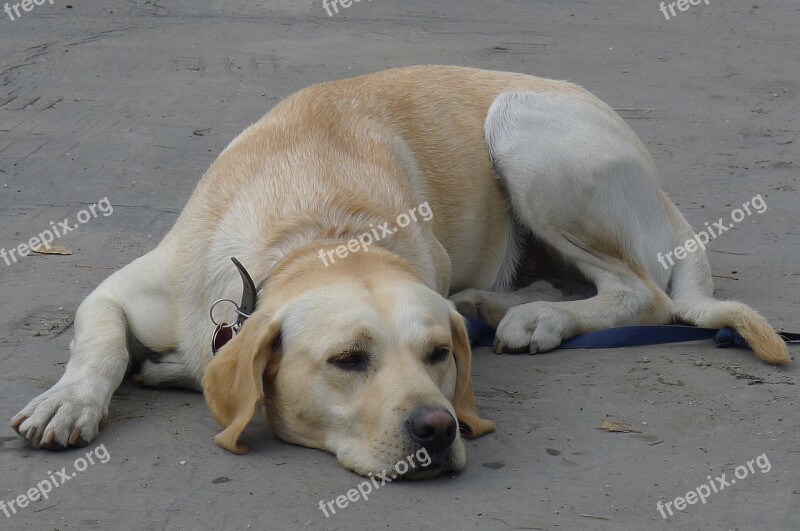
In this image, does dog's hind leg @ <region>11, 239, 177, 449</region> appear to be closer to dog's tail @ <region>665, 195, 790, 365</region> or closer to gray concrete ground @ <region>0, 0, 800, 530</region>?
gray concrete ground @ <region>0, 0, 800, 530</region>

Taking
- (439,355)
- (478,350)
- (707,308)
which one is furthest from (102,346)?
(707,308)

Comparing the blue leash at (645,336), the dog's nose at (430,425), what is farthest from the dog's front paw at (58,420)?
the blue leash at (645,336)

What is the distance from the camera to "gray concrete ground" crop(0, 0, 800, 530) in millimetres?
3113

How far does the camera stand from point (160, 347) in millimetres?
3918

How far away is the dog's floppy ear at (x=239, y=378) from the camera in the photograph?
3.26 metres

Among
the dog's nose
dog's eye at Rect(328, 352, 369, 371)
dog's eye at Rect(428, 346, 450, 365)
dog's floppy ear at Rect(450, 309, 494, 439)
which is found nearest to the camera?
the dog's nose

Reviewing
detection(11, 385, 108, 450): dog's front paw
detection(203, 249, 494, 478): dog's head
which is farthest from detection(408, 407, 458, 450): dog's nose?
detection(11, 385, 108, 450): dog's front paw

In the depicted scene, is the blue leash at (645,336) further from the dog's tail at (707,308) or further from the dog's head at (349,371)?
the dog's head at (349,371)

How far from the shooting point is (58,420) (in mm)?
3352

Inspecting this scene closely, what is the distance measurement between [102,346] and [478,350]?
1.50 m

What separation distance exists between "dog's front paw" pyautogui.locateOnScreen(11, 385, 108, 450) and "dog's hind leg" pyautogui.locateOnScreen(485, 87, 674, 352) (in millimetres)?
2042

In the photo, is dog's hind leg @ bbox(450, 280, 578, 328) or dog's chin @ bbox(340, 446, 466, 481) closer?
dog's chin @ bbox(340, 446, 466, 481)

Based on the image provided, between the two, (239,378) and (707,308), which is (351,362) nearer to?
(239,378)

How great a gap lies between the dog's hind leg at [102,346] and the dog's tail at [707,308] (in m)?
2.09
